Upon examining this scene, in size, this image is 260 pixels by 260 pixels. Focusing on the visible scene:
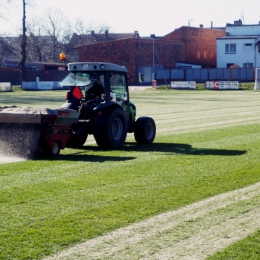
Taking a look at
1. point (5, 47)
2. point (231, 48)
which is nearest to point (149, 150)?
point (5, 47)

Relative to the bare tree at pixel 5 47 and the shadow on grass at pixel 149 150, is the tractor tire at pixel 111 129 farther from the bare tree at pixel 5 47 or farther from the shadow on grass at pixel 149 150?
the bare tree at pixel 5 47

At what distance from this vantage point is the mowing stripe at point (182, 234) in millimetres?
6508

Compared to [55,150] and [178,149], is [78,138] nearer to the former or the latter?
[55,150]

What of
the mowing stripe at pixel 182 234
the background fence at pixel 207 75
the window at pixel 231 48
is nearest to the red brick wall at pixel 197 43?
the window at pixel 231 48

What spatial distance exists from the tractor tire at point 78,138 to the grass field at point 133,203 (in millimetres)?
316

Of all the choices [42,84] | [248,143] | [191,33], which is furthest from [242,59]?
[248,143]

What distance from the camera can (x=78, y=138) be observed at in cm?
1508

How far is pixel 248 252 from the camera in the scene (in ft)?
21.4

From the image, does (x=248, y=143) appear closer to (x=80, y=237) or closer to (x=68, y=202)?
(x=68, y=202)

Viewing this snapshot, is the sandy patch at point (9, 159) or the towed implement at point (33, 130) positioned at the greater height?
the towed implement at point (33, 130)

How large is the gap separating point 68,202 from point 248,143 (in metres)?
8.26

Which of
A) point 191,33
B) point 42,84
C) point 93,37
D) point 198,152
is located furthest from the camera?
point 93,37

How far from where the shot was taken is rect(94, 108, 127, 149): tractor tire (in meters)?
14.5

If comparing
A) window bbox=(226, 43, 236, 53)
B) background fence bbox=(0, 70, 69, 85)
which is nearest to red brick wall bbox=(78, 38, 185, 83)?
background fence bbox=(0, 70, 69, 85)
